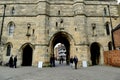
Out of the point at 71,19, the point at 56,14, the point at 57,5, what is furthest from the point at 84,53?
the point at 57,5

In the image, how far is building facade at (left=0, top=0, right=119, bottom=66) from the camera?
18.6 m

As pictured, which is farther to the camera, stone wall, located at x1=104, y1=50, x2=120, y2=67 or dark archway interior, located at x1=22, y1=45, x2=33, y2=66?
dark archway interior, located at x1=22, y1=45, x2=33, y2=66

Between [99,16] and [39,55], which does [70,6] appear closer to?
[99,16]

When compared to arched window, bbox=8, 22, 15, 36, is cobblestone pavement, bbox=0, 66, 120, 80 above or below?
below

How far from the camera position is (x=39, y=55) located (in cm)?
1792

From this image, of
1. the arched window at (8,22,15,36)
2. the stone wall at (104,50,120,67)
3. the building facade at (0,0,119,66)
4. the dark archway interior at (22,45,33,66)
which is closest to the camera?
the stone wall at (104,50,120,67)

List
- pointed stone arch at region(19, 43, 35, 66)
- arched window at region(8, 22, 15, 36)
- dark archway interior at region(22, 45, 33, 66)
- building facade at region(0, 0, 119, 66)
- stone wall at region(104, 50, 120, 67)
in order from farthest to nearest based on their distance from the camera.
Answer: dark archway interior at region(22, 45, 33, 66) → arched window at region(8, 22, 15, 36) → pointed stone arch at region(19, 43, 35, 66) → building facade at region(0, 0, 119, 66) → stone wall at region(104, 50, 120, 67)

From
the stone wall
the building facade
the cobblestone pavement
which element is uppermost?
the building facade

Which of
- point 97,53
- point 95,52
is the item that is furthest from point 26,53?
point 97,53

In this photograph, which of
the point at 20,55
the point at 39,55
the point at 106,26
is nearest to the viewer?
the point at 39,55

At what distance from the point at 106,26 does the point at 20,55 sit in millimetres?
14369

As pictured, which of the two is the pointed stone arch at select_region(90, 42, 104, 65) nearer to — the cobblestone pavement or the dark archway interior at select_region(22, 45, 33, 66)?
the cobblestone pavement

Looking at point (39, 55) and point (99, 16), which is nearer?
point (39, 55)

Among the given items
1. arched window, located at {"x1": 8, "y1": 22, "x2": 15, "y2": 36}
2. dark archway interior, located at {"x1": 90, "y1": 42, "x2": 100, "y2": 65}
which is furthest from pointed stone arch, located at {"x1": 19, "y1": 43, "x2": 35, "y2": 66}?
dark archway interior, located at {"x1": 90, "y1": 42, "x2": 100, "y2": 65}
